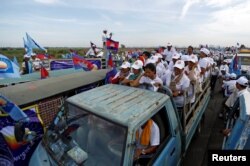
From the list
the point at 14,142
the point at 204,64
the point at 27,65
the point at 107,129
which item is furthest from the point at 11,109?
the point at 27,65

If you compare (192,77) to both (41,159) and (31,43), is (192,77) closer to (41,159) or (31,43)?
(41,159)

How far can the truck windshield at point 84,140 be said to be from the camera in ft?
7.63

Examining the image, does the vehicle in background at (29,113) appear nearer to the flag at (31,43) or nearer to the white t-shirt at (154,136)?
the white t-shirt at (154,136)

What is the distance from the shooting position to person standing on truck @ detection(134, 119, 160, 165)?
272cm

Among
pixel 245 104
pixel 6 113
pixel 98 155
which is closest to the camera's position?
pixel 98 155

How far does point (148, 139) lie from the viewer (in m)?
2.79

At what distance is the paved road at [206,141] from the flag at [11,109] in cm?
314

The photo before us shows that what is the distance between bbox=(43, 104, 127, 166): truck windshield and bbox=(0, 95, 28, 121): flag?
0.77 m

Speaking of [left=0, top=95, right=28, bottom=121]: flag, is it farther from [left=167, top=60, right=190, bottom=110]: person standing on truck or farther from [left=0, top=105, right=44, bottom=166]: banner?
[left=167, top=60, right=190, bottom=110]: person standing on truck

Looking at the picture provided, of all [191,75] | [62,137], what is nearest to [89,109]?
[62,137]

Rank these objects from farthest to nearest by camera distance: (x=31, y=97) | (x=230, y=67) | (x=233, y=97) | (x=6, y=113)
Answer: (x=230, y=67), (x=233, y=97), (x=31, y=97), (x=6, y=113)

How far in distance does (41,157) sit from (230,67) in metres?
10.7

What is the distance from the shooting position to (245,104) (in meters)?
3.27

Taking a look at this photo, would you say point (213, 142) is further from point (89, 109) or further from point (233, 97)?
point (89, 109)
